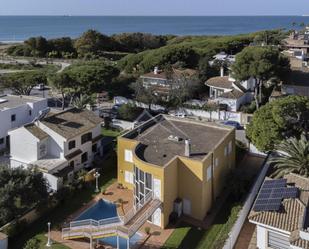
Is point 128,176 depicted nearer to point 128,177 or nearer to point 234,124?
point 128,177

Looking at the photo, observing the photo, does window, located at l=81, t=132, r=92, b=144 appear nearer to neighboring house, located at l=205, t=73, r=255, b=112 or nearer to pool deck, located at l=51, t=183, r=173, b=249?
pool deck, located at l=51, t=183, r=173, b=249

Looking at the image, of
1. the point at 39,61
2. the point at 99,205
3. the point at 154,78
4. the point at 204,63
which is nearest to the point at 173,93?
the point at 154,78

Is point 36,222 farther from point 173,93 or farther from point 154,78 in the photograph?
point 154,78

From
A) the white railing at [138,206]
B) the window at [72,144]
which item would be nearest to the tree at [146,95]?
the window at [72,144]

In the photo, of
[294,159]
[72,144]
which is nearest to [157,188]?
[294,159]

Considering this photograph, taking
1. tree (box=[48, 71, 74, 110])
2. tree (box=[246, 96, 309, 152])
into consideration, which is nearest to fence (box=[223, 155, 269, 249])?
tree (box=[246, 96, 309, 152])
